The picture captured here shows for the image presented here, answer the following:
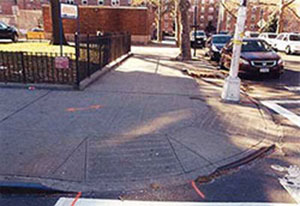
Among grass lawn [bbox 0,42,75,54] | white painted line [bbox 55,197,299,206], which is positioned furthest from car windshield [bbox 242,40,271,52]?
white painted line [bbox 55,197,299,206]

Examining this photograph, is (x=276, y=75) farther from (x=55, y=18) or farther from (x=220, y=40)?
(x=55, y=18)

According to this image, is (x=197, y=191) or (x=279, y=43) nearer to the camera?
(x=197, y=191)

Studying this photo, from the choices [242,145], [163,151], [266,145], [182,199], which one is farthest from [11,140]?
[266,145]

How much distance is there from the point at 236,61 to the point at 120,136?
3.87m

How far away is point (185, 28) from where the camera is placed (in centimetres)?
1532

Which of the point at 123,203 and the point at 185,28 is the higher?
the point at 185,28

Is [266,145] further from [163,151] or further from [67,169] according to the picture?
[67,169]

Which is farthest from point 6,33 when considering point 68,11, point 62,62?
point 62,62

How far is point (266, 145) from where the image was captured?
4.80m

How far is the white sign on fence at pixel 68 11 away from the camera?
8758mm

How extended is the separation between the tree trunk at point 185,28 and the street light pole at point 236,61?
28.3 feet

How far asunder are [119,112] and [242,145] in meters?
2.68

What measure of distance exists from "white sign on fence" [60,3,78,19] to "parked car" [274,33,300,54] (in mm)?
19050

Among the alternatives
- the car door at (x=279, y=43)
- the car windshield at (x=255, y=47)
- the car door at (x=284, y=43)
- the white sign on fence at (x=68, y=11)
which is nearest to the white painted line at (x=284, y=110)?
the car windshield at (x=255, y=47)
